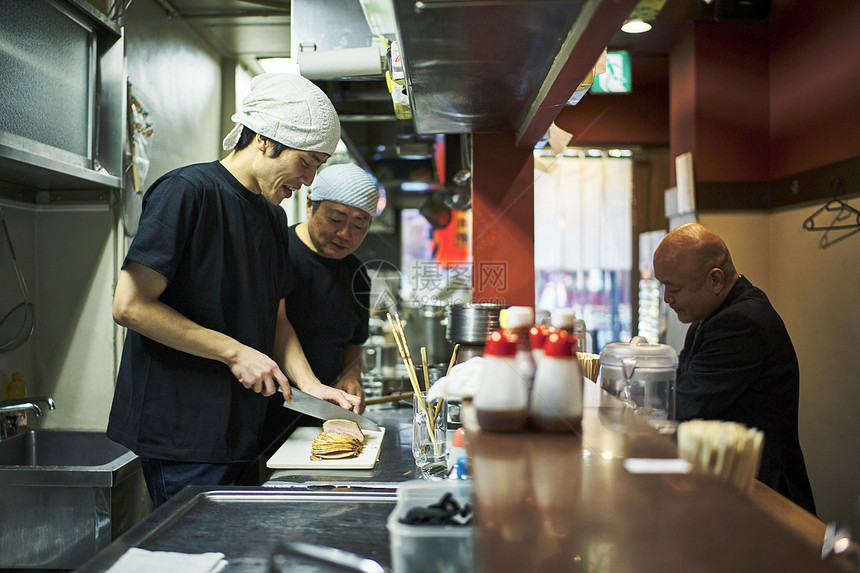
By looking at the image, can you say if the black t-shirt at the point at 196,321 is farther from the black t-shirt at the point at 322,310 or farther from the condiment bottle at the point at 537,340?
the condiment bottle at the point at 537,340

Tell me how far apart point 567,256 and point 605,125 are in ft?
3.21

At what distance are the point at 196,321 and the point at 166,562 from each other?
781mm

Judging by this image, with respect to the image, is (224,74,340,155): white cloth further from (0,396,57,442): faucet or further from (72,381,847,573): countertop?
(0,396,57,442): faucet

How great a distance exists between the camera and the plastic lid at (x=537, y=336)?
108cm

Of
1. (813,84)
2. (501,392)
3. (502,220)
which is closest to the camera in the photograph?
(501,392)

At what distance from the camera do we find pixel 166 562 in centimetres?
97

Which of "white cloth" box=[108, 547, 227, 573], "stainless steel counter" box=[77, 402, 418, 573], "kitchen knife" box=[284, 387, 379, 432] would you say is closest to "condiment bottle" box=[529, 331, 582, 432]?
"stainless steel counter" box=[77, 402, 418, 573]

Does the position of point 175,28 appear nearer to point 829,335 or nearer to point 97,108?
point 97,108

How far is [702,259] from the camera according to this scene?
2111 millimetres

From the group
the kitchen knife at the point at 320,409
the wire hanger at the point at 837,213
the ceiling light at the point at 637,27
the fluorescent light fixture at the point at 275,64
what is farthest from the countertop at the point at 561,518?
the fluorescent light fixture at the point at 275,64

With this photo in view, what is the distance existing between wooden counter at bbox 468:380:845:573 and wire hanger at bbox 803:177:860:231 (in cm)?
264

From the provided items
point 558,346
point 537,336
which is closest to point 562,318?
point 537,336

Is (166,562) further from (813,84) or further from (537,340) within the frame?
(813,84)

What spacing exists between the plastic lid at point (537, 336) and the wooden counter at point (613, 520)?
0.26 m
